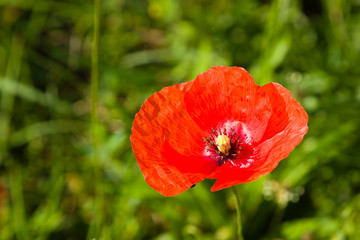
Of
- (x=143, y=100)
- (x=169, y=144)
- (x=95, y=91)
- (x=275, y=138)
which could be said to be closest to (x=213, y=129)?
(x=169, y=144)

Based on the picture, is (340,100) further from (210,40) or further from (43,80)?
(43,80)

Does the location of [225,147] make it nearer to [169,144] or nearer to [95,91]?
[169,144]

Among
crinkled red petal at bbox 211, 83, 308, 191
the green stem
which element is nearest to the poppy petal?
crinkled red petal at bbox 211, 83, 308, 191

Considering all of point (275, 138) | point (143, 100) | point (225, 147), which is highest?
point (275, 138)

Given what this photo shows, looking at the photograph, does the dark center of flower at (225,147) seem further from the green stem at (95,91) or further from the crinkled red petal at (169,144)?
the green stem at (95,91)

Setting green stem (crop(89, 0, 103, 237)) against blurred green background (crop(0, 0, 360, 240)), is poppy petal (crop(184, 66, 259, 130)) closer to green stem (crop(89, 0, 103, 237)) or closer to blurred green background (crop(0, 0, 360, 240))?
green stem (crop(89, 0, 103, 237))

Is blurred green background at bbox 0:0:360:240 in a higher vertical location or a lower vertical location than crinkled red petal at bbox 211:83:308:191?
lower

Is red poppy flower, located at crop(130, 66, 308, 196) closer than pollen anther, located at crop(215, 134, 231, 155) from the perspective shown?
Yes

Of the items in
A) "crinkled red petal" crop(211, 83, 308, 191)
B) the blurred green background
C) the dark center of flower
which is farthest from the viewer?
the blurred green background

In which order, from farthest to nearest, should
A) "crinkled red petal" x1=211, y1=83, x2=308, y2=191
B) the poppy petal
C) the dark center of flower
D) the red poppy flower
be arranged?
the dark center of flower
the poppy petal
the red poppy flower
"crinkled red petal" x1=211, y1=83, x2=308, y2=191
